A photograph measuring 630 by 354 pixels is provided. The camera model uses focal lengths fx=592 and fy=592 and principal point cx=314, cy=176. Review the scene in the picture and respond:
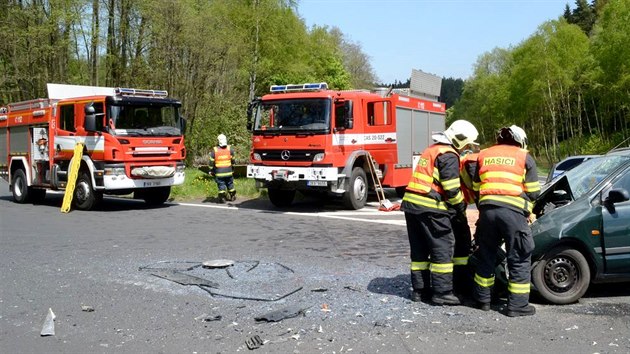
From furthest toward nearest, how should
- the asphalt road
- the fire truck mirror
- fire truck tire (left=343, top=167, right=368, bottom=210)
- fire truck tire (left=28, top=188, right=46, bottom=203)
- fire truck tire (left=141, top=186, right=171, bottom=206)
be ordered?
fire truck tire (left=28, top=188, right=46, bottom=203)
fire truck tire (left=141, top=186, right=171, bottom=206)
fire truck tire (left=343, top=167, right=368, bottom=210)
the fire truck mirror
the asphalt road

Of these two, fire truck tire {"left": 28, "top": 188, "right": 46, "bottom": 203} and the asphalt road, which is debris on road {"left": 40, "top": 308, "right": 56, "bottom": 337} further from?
fire truck tire {"left": 28, "top": 188, "right": 46, "bottom": 203}

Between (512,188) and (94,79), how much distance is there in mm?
26232

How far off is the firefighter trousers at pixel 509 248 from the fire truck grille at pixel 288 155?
25.6ft

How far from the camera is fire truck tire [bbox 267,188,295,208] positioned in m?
14.6

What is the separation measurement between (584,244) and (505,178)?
1.07 meters

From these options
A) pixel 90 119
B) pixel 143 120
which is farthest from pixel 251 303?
pixel 143 120

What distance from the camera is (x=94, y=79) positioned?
28.0 m

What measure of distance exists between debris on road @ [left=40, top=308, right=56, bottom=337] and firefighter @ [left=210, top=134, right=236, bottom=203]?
382 inches

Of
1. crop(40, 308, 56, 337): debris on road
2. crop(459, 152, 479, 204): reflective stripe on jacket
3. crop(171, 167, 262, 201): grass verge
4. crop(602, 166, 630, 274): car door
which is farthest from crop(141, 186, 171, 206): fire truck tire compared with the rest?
crop(602, 166, 630, 274): car door

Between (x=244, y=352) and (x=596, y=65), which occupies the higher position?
(x=596, y=65)

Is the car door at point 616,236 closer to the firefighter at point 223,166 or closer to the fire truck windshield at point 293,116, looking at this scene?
the fire truck windshield at point 293,116

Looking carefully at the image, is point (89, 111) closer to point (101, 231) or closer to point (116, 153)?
point (116, 153)

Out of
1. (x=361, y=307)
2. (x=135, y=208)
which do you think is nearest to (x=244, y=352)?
(x=361, y=307)

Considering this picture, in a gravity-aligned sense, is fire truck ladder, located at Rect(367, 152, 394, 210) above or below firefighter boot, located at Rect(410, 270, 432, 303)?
above
